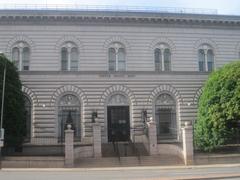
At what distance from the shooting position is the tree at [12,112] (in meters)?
31.6

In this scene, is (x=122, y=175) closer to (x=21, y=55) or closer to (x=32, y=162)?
(x=32, y=162)

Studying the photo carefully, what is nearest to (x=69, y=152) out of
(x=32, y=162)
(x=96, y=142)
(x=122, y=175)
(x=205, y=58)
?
(x=32, y=162)

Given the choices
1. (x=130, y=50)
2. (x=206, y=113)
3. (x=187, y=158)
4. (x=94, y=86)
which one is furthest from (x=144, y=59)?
(x=187, y=158)

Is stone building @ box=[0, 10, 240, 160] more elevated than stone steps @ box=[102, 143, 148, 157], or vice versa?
stone building @ box=[0, 10, 240, 160]

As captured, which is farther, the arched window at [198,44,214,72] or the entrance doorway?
the arched window at [198,44,214,72]

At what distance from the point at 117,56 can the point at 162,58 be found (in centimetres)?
437

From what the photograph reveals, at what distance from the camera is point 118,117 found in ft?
127

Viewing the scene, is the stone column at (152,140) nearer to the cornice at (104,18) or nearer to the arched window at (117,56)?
the arched window at (117,56)

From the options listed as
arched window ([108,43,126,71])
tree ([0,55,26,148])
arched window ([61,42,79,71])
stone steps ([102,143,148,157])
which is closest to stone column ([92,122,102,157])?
stone steps ([102,143,148,157])

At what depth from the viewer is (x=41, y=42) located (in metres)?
38.8

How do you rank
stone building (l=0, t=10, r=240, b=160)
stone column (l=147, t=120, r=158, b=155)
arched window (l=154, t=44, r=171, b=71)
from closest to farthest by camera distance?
stone column (l=147, t=120, r=158, b=155) < stone building (l=0, t=10, r=240, b=160) < arched window (l=154, t=44, r=171, b=71)

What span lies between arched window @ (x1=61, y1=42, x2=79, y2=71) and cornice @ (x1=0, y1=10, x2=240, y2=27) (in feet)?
7.39

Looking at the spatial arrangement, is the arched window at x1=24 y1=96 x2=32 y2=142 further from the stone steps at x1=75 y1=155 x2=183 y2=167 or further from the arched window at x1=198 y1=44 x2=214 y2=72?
the arched window at x1=198 y1=44 x2=214 y2=72

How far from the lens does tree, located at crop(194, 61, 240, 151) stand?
3222cm
